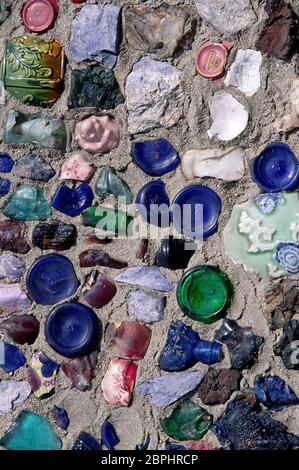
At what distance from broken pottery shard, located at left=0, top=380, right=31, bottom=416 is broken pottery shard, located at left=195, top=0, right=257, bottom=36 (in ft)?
2.78

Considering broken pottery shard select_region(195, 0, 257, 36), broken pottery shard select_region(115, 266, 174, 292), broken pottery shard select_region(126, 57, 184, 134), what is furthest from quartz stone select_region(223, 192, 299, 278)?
broken pottery shard select_region(195, 0, 257, 36)

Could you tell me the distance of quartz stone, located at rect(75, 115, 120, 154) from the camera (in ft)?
5.71

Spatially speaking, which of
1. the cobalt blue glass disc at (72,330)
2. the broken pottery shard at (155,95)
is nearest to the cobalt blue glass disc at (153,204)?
the broken pottery shard at (155,95)

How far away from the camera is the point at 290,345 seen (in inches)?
64.5

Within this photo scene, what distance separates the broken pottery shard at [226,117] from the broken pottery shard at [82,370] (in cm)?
52

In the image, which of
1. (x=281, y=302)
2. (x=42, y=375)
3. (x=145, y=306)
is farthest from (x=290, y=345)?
(x=42, y=375)

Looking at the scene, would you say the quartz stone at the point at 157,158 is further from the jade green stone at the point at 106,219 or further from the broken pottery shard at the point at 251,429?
the broken pottery shard at the point at 251,429

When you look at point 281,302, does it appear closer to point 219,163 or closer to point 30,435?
point 219,163

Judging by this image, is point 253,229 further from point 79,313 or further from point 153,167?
point 79,313

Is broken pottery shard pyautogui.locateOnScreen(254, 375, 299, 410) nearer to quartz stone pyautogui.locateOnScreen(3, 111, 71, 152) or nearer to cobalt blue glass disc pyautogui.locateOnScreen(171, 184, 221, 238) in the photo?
cobalt blue glass disc pyautogui.locateOnScreen(171, 184, 221, 238)

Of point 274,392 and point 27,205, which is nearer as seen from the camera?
point 274,392

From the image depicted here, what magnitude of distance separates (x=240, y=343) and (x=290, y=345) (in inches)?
3.9

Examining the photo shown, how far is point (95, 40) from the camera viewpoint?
1.74 meters

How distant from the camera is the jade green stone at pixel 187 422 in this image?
1675 mm
